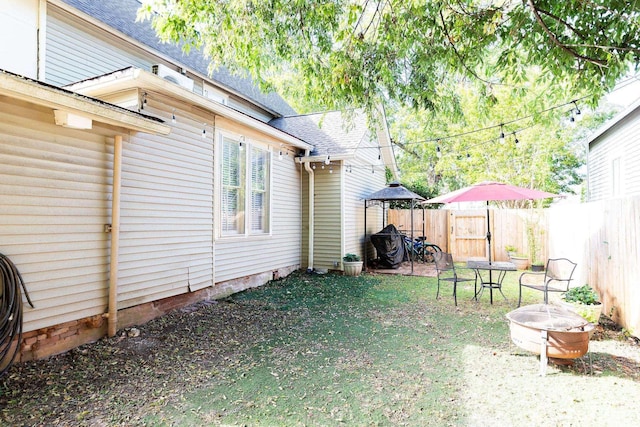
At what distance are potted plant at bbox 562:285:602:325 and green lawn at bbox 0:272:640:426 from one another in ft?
1.10

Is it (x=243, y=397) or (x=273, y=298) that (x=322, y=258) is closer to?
(x=273, y=298)

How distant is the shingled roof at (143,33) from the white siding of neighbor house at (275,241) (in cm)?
Answer: 223

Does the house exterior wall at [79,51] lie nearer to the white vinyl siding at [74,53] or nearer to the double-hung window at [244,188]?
the white vinyl siding at [74,53]

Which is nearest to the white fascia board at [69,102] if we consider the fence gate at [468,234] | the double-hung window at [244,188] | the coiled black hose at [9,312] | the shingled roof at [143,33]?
the coiled black hose at [9,312]

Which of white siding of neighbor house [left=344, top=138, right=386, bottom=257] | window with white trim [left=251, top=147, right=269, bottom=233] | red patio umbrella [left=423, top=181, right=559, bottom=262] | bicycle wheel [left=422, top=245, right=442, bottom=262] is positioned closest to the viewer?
Result: red patio umbrella [left=423, top=181, right=559, bottom=262]

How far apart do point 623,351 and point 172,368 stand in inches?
197

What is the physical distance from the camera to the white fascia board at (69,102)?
9.48 ft

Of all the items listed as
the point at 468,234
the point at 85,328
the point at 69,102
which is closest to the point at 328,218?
the point at 85,328

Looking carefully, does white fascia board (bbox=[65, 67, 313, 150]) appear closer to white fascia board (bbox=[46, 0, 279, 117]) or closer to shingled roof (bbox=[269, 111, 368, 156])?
white fascia board (bbox=[46, 0, 279, 117])

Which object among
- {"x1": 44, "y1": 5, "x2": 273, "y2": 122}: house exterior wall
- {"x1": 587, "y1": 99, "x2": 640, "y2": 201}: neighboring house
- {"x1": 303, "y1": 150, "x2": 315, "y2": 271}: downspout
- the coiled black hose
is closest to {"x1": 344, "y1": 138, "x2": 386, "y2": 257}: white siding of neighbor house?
{"x1": 303, "y1": 150, "x2": 315, "y2": 271}: downspout

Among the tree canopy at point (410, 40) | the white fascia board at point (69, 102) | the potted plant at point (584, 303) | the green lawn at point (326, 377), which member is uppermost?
the tree canopy at point (410, 40)

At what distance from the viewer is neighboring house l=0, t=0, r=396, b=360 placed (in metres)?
3.48

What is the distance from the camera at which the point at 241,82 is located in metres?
10.0

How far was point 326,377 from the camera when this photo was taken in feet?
10.8
